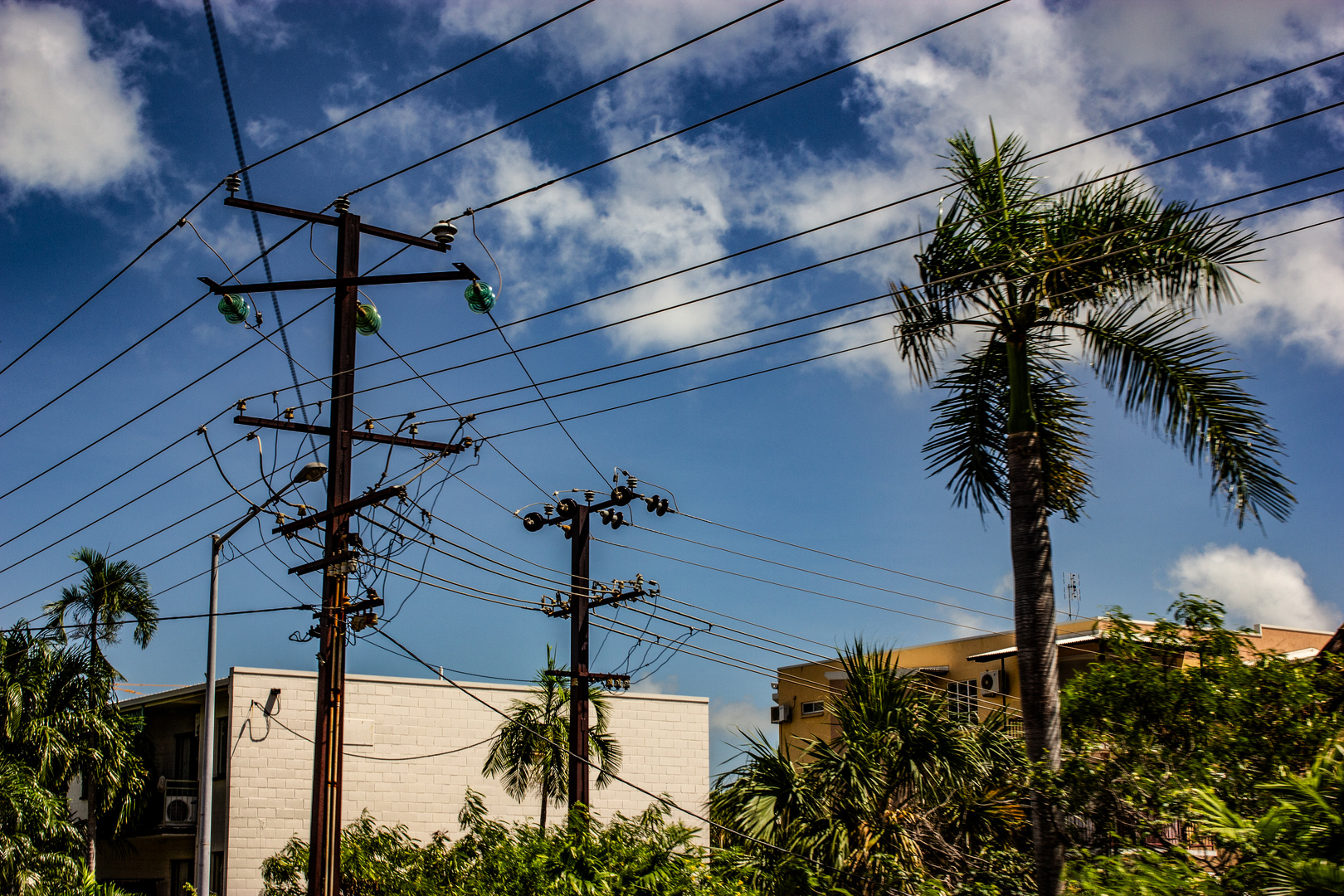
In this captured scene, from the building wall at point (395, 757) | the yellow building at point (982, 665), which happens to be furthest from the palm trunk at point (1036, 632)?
the building wall at point (395, 757)

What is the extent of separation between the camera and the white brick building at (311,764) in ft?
86.2

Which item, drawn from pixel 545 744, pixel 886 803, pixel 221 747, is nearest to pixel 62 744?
pixel 221 747

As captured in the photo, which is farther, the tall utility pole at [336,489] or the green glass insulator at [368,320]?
the green glass insulator at [368,320]

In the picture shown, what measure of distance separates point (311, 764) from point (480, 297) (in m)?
17.7

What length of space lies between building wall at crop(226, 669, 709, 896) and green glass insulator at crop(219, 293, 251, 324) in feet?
48.6

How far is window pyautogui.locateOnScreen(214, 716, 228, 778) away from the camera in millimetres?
26734

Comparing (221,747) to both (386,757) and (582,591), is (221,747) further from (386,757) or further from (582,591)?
(582,591)

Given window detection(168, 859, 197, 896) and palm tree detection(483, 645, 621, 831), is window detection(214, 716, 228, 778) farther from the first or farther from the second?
palm tree detection(483, 645, 621, 831)

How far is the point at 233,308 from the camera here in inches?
566

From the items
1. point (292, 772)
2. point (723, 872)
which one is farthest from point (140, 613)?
point (723, 872)

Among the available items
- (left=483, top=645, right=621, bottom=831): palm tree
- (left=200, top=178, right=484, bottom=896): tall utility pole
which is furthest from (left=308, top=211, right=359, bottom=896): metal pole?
(left=483, top=645, right=621, bottom=831): palm tree

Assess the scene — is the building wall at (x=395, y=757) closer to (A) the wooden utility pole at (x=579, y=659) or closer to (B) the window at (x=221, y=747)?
(B) the window at (x=221, y=747)

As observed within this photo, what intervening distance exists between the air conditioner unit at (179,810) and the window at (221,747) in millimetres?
1143

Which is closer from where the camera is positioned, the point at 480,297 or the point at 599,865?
the point at 599,865
